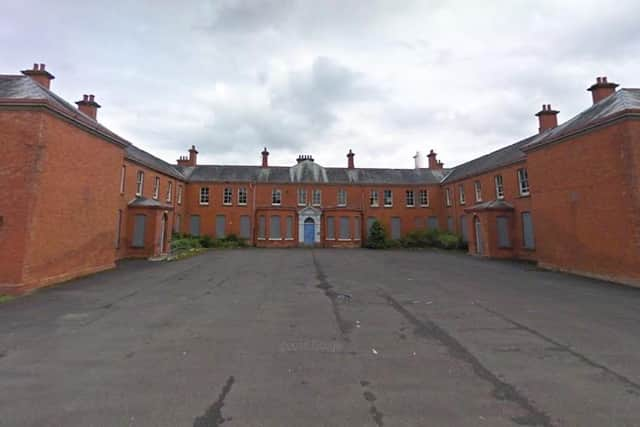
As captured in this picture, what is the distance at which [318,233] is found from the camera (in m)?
30.7

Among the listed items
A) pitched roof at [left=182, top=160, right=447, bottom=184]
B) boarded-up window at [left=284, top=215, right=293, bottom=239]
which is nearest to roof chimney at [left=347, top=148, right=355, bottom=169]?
pitched roof at [left=182, top=160, right=447, bottom=184]

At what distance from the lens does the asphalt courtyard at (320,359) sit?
3.27 m

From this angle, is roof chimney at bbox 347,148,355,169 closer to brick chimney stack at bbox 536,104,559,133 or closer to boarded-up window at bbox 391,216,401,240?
boarded-up window at bbox 391,216,401,240

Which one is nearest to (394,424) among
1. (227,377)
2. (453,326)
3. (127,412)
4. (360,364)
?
(360,364)

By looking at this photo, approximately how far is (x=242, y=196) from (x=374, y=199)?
Answer: 14709 millimetres

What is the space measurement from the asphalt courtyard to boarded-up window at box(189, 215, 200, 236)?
21.6 metres

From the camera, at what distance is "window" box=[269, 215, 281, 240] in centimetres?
3022

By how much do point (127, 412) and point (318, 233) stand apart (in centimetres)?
2753

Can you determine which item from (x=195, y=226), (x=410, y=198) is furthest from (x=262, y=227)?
(x=410, y=198)

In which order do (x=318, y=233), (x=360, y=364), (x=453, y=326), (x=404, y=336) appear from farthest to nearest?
(x=318, y=233) < (x=453, y=326) < (x=404, y=336) < (x=360, y=364)

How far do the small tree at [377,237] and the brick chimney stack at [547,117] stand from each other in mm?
15352

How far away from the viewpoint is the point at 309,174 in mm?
33156

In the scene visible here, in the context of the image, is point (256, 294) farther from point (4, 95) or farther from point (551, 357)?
point (4, 95)

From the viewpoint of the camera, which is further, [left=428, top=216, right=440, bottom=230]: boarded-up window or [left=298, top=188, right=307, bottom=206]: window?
[left=298, top=188, right=307, bottom=206]: window
